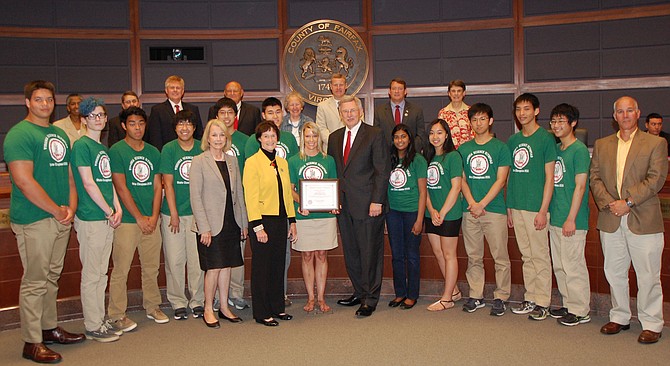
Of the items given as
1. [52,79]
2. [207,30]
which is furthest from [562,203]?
[52,79]

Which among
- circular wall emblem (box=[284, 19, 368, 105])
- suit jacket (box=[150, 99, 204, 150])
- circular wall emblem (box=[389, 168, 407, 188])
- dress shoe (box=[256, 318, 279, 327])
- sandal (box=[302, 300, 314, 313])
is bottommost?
dress shoe (box=[256, 318, 279, 327])

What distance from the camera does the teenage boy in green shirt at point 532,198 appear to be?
4812 mm

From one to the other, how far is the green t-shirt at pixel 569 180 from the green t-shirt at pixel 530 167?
0.10 metres

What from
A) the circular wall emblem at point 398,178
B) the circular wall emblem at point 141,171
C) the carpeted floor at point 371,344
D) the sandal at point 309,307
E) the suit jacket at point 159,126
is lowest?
the carpeted floor at point 371,344

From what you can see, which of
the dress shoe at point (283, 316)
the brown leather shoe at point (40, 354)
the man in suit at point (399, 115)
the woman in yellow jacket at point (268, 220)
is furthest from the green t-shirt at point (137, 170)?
the man in suit at point (399, 115)

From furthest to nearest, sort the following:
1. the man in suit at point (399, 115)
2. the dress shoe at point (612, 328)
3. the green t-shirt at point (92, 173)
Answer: the man in suit at point (399, 115) < the dress shoe at point (612, 328) < the green t-shirt at point (92, 173)

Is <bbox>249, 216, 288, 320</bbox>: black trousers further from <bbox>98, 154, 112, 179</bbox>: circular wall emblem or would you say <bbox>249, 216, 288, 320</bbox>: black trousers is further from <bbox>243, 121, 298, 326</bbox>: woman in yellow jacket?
<bbox>98, 154, 112, 179</bbox>: circular wall emblem

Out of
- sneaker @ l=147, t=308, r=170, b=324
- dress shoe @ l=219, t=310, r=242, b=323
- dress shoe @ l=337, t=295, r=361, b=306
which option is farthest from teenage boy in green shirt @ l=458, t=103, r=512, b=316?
sneaker @ l=147, t=308, r=170, b=324

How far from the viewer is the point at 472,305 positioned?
5.18 meters

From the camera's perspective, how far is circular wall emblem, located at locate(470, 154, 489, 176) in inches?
201

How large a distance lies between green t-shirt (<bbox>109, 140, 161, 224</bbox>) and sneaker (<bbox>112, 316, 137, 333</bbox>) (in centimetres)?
80

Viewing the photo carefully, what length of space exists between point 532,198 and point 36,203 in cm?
376

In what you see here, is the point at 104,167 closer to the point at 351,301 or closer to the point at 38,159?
the point at 38,159

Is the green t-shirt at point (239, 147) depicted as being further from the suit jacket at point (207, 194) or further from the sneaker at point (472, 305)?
the sneaker at point (472, 305)
